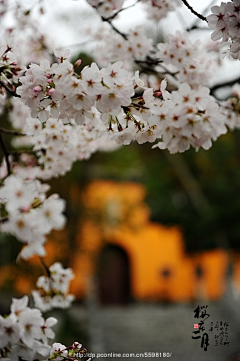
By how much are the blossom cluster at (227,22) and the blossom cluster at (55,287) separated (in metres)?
1.28

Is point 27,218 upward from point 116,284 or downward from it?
downward

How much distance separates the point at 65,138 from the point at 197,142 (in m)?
0.86

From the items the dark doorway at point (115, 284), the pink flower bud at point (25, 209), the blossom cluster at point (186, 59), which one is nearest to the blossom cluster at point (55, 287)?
the pink flower bud at point (25, 209)

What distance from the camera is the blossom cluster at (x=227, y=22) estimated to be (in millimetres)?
1208

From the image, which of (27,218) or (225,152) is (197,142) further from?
(225,152)

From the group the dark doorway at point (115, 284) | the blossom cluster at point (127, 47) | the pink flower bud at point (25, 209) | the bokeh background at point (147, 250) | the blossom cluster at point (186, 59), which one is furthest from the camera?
the dark doorway at point (115, 284)

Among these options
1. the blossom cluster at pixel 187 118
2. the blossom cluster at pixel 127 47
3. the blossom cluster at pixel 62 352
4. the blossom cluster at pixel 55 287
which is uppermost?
the blossom cluster at pixel 127 47

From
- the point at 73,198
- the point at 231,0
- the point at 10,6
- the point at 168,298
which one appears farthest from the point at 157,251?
the point at 231,0

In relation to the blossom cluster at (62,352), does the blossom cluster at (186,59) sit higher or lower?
higher

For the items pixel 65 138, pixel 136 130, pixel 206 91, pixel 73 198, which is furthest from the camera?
pixel 73 198

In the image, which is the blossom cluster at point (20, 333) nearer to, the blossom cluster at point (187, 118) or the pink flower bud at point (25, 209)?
the pink flower bud at point (25, 209)

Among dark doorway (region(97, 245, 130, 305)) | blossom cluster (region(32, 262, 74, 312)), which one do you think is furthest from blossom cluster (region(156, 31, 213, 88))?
dark doorway (region(97, 245, 130, 305))

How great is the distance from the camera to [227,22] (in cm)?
123

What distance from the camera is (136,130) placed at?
4.08 feet
